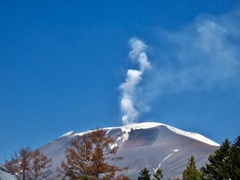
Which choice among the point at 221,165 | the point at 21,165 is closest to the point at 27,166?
the point at 21,165

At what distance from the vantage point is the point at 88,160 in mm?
35125

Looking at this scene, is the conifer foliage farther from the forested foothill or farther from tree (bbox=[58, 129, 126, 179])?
tree (bbox=[58, 129, 126, 179])

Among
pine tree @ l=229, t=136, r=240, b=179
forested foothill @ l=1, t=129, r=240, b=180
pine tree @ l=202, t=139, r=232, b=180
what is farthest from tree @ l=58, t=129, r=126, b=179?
pine tree @ l=229, t=136, r=240, b=179

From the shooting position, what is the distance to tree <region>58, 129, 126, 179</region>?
113 feet

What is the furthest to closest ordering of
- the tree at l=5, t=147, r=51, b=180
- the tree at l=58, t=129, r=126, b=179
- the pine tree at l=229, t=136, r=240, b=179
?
the tree at l=5, t=147, r=51, b=180 < the tree at l=58, t=129, r=126, b=179 < the pine tree at l=229, t=136, r=240, b=179

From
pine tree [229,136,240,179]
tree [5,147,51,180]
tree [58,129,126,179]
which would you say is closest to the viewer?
pine tree [229,136,240,179]

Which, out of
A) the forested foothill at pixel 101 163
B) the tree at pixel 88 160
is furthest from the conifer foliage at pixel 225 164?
the tree at pixel 88 160

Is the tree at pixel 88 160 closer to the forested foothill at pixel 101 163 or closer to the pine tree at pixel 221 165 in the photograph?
the forested foothill at pixel 101 163

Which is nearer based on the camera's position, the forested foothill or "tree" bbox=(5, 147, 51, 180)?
the forested foothill

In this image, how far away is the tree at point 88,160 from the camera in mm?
34344

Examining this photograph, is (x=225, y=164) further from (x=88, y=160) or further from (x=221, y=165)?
(x=88, y=160)

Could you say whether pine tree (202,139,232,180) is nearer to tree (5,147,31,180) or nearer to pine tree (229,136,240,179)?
pine tree (229,136,240,179)

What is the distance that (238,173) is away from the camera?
32156mm

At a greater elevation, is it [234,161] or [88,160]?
[88,160]
